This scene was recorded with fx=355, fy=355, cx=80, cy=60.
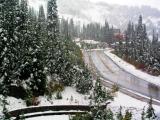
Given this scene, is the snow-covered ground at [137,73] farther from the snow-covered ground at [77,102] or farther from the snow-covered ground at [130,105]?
the snow-covered ground at [77,102]

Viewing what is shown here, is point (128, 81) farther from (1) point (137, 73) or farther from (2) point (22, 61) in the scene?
(2) point (22, 61)

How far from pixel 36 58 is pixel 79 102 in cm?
722

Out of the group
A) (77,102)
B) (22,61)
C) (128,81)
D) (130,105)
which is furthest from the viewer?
(128,81)

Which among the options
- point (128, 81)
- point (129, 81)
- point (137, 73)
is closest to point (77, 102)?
point (128, 81)

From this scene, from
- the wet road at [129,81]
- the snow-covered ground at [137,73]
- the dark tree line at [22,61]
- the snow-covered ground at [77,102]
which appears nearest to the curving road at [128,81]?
the wet road at [129,81]

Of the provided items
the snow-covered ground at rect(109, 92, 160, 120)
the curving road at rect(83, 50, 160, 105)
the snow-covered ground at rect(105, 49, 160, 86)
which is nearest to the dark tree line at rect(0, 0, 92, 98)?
the snow-covered ground at rect(109, 92, 160, 120)

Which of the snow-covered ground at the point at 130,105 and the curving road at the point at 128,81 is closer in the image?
the snow-covered ground at the point at 130,105

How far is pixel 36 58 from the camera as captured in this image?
4188cm

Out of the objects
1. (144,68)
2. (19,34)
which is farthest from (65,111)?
(144,68)

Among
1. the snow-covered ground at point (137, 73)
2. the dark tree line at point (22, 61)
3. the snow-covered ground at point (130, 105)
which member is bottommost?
the snow-covered ground at point (137, 73)

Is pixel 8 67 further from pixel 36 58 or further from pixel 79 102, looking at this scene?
pixel 79 102

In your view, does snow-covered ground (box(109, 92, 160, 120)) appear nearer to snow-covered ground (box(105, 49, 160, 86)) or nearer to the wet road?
the wet road

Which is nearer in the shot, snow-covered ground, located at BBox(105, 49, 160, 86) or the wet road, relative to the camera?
the wet road

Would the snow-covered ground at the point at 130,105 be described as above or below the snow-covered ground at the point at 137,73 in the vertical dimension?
above
